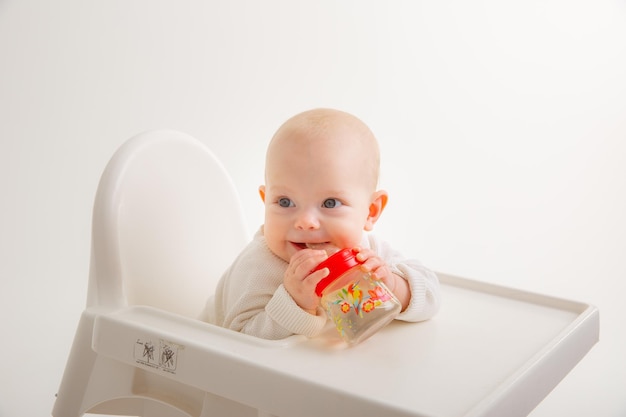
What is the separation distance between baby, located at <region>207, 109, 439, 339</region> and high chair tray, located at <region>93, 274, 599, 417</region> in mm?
62

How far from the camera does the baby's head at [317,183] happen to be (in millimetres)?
1341

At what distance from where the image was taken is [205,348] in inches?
47.9

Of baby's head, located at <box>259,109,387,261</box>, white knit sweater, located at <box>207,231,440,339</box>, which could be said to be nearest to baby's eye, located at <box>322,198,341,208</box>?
baby's head, located at <box>259,109,387,261</box>

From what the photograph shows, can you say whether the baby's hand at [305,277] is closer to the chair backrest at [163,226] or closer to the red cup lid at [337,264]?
the red cup lid at [337,264]

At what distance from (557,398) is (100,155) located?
1226 millimetres

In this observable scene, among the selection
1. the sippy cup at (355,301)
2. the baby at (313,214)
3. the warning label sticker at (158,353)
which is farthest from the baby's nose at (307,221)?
the warning label sticker at (158,353)

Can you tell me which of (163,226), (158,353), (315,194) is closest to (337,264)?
(315,194)

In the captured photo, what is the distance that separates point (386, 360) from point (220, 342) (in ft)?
0.74

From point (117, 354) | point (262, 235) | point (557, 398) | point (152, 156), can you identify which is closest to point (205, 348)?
point (117, 354)

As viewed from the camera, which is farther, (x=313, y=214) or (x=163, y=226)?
(x=163, y=226)

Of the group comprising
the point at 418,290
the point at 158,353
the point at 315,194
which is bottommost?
the point at 158,353

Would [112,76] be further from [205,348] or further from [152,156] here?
[205,348]

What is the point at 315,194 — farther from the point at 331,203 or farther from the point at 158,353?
the point at 158,353

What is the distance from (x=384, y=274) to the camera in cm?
129
